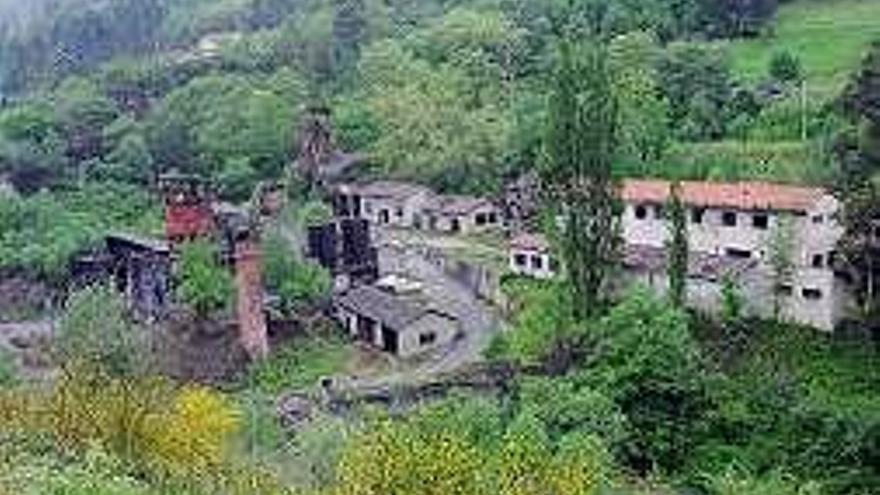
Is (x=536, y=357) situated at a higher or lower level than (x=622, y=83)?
lower

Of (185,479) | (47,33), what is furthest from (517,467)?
(47,33)

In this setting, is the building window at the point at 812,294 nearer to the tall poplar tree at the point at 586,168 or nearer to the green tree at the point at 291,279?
the tall poplar tree at the point at 586,168

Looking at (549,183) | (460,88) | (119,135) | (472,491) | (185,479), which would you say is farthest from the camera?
(119,135)

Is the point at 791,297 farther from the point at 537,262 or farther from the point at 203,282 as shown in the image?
the point at 203,282

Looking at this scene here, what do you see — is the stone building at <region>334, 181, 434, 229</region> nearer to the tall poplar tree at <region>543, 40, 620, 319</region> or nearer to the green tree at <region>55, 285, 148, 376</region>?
the green tree at <region>55, 285, 148, 376</region>

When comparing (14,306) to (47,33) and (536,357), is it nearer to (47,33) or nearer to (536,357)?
(536,357)

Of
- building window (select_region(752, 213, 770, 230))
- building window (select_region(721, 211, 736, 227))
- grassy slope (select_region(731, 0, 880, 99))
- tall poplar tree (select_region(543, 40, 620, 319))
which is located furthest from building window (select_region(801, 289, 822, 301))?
grassy slope (select_region(731, 0, 880, 99))
